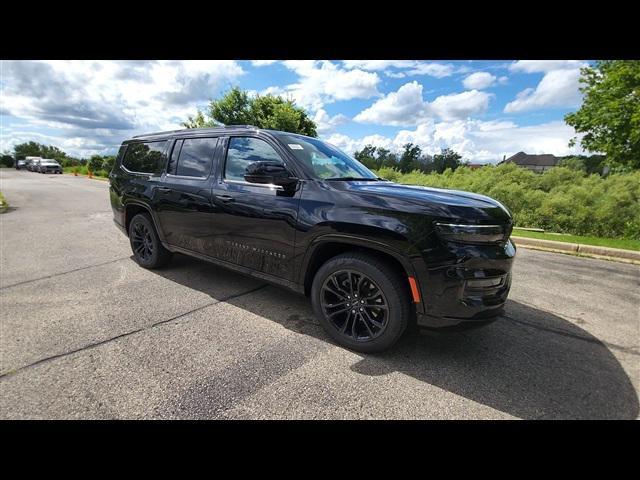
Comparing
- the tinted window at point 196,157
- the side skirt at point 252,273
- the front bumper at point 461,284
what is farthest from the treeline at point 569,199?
the tinted window at point 196,157

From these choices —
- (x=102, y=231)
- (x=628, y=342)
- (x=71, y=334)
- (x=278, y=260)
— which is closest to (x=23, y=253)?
(x=102, y=231)

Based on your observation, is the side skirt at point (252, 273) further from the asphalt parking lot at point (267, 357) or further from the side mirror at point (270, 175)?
the side mirror at point (270, 175)

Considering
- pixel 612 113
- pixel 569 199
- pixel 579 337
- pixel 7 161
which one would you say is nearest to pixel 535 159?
pixel 612 113

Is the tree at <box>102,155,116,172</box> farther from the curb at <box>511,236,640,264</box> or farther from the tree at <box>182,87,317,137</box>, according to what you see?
the curb at <box>511,236,640,264</box>

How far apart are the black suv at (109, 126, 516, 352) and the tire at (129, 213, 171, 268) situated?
36cm

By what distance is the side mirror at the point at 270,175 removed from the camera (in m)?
2.98

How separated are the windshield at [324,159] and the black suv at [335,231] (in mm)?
19

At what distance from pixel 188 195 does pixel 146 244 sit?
1.47 metres

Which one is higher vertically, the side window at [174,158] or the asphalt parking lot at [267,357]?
the side window at [174,158]

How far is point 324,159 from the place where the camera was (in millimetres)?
3541

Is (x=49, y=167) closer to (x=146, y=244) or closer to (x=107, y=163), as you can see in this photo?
(x=107, y=163)

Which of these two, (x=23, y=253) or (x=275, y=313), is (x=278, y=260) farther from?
(x=23, y=253)

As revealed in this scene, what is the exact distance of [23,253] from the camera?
223 inches

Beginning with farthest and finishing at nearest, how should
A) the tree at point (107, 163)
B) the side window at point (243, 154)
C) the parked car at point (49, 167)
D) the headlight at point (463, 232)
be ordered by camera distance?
the parked car at point (49, 167) < the tree at point (107, 163) < the side window at point (243, 154) < the headlight at point (463, 232)
